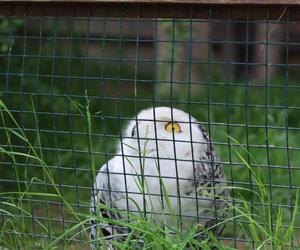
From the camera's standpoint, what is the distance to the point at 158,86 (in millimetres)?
6902

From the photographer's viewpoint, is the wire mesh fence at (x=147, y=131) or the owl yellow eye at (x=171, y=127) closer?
the wire mesh fence at (x=147, y=131)

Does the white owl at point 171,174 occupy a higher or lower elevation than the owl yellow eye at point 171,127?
lower

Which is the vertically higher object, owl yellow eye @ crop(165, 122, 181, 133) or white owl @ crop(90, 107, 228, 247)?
owl yellow eye @ crop(165, 122, 181, 133)

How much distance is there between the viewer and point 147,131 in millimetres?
3008

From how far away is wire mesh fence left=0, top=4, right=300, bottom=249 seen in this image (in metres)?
2.68

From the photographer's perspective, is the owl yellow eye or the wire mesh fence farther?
the owl yellow eye

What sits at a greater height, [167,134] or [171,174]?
[167,134]

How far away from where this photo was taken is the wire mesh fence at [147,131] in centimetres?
268

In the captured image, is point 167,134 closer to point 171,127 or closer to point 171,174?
point 171,127

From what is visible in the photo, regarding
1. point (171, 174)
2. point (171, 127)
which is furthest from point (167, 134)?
point (171, 174)

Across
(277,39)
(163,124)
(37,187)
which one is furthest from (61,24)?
(163,124)

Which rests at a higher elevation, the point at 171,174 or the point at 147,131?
the point at 147,131

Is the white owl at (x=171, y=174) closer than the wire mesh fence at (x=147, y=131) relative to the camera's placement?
No

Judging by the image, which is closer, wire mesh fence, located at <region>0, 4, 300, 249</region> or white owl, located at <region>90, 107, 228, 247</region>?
wire mesh fence, located at <region>0, 4, 300, 249</region>
